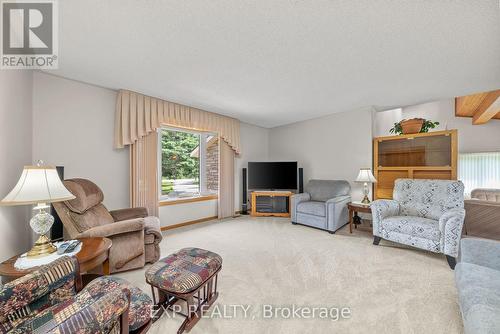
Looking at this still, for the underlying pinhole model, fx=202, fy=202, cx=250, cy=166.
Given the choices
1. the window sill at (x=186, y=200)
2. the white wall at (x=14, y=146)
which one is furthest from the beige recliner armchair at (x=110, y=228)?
the window sill at (x=186, y=200)

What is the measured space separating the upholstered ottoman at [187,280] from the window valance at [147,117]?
7.52ft

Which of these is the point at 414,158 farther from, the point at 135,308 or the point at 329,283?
the point at 135,308

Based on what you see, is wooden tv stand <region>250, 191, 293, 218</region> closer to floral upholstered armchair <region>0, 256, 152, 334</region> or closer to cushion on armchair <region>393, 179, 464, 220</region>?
cushion on armchair <region>393, 179, 464, 220</region>

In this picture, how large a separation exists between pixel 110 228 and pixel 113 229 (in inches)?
1.1

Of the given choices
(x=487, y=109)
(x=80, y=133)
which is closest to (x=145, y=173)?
(x=80, y=133)

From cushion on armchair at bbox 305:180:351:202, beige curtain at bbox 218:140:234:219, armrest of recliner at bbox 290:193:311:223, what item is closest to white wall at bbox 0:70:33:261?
beige curtain at bbox 218:140:234:219

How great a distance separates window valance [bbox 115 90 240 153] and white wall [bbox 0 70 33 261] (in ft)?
3.12

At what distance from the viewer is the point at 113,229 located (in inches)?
77.5

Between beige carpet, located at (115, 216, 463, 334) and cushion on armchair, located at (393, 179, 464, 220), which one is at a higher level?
cushion on armchair, located at (393, 179, 464, 220)

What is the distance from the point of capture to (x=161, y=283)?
1.41 m

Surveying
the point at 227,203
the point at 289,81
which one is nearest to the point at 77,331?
the point at 289,81

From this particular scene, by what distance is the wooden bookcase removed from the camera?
3.43 meters

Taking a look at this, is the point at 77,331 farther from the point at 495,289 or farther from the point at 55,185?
the point at 495,289

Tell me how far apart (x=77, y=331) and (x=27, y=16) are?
232 cm
